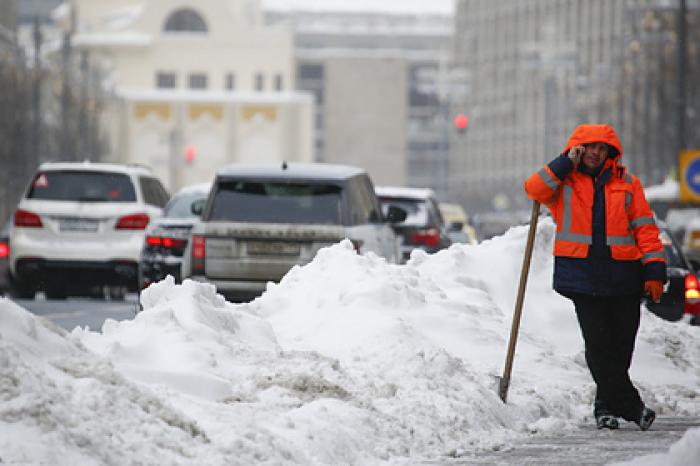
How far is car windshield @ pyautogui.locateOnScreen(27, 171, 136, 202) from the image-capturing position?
25438 millimetres

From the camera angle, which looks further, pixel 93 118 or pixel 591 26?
pixel 591 26

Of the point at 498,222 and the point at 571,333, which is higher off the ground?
the point at 571,333

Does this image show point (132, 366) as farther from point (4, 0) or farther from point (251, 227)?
point (4, 0)

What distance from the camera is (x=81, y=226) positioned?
25281 mm

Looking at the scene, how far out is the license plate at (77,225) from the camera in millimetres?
25250

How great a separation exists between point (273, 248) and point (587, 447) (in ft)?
24.3

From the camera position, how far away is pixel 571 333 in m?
14.4

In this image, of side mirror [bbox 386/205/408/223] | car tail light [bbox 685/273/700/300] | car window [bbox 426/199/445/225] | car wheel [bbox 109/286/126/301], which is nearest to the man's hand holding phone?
car tail light [bbox 685/273/700/300]

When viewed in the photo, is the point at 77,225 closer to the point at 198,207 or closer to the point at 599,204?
the point at 198,207

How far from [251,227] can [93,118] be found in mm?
87140

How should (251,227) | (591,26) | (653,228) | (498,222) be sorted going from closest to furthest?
(653,228)
(251,227)
(498,222)
(591,26)

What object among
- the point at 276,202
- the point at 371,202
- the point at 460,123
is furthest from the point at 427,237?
the point at 460,123

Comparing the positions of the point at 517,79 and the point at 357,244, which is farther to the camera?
the point at 517,79

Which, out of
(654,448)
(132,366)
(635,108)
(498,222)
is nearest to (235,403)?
(132,366)
